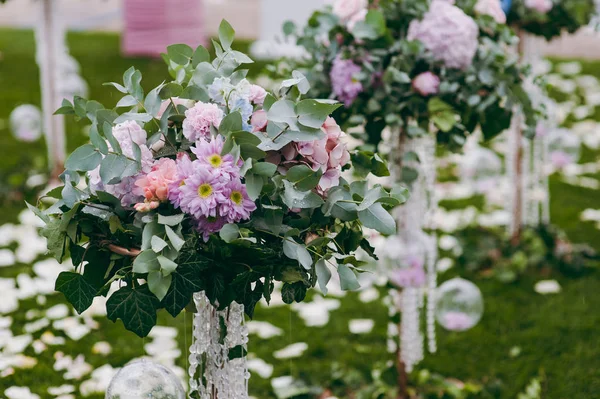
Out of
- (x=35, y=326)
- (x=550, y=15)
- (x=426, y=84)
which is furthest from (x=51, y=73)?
(x=426, y=84)

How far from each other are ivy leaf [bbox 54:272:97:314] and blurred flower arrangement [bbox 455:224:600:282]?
2666 millimetres

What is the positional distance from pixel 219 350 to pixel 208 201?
46cm

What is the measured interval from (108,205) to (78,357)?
1594 millimetres

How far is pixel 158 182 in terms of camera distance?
5.57 ft

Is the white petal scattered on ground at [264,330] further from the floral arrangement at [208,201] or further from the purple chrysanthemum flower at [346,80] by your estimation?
the floral arrangement at [208,201]

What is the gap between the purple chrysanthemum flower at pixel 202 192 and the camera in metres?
1.66

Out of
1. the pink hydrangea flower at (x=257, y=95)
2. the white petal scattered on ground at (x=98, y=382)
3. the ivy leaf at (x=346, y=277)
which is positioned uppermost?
the pink hydrangea flower at (x=257, y=95)

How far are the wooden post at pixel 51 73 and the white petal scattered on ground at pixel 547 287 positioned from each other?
2740 millimetres

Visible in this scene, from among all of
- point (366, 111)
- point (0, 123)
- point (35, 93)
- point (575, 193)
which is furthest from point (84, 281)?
point (35, 93)

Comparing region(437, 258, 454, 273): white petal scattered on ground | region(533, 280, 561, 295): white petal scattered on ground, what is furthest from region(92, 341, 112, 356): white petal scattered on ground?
region(533, 280, 561, 295): white petal scattered on ground

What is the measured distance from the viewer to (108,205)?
176 cm

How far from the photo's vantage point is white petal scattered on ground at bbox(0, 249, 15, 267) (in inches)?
156

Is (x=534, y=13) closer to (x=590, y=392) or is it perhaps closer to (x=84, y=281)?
(x=590, y=392)

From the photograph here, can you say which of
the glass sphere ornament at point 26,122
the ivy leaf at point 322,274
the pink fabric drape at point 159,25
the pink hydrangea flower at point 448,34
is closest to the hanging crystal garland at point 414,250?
the pink hydrangea flower at point 448,34
